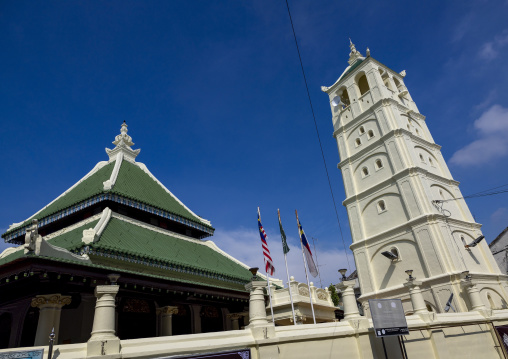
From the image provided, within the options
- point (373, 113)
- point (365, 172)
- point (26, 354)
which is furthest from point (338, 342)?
Answer: point (373, 113)

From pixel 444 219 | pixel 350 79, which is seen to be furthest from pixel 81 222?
pixel 350 79

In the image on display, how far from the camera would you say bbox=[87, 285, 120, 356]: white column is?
873 centimetres

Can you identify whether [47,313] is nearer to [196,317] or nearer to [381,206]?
[196,317]

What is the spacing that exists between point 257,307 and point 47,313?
7.41 m

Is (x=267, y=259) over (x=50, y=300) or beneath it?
over

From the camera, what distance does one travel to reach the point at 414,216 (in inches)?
1045

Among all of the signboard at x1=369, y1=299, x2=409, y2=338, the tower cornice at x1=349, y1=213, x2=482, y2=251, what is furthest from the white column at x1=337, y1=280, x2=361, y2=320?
the tower cornice at x1=349, y1=213, x2=482, y2=251

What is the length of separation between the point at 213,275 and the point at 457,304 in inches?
671

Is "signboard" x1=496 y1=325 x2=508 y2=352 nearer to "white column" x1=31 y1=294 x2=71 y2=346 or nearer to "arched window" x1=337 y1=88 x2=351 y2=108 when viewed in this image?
"white column" x1=31 y1=294 x2=71 y2=346

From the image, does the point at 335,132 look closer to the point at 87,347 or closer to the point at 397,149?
the point at 397,149

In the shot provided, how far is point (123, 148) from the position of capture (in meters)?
25.2

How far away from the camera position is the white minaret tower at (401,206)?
2419 cm

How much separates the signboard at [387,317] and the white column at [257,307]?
13.8 feet

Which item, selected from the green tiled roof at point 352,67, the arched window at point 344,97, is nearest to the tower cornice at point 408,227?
the arched window at point 344,97
